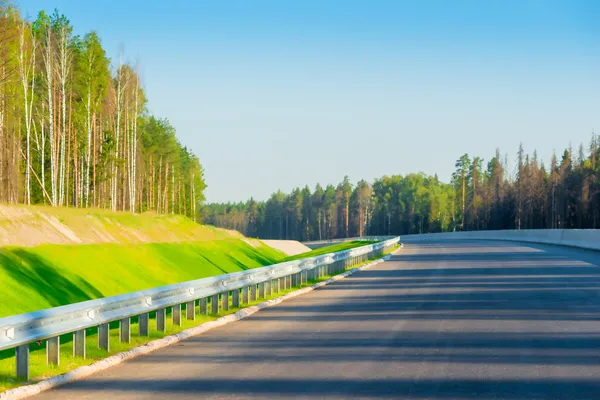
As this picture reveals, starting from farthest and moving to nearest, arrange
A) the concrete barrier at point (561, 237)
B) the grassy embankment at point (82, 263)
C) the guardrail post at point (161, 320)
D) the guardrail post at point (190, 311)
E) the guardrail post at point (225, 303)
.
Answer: the concrete barrier at point (561, 237) < the guardrail post at point (225, 303) < the guardrail post at point (190, 311) < the guardrail post at point (161, 320) < the grassy embankment at point (82, 263)

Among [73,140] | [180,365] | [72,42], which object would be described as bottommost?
[180,365]

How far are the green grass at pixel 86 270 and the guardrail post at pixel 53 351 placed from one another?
6.43m

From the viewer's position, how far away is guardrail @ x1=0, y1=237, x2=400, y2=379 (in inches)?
362

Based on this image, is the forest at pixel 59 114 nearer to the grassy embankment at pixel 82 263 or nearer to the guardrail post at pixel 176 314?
the grassy embankment at pixel 82 263

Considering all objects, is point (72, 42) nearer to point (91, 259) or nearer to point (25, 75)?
point (25, 75)

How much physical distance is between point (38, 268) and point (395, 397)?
→ 47.9ft

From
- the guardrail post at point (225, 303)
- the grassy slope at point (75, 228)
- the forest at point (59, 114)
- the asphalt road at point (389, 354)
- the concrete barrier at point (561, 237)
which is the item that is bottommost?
the asphalt road at point (389, 354)

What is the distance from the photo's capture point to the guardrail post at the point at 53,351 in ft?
32.9

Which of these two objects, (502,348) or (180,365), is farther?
(502,348)

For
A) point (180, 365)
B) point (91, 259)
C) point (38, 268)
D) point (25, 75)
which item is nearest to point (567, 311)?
point (180, 365)

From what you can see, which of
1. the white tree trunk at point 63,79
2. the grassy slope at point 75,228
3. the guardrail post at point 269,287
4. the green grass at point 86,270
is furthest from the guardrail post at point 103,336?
the white tree trunk at point 63,79

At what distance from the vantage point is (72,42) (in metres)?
64.2

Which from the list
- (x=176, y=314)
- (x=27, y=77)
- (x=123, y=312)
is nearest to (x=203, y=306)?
(x=176, y=314)

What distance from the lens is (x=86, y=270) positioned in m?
23.3
